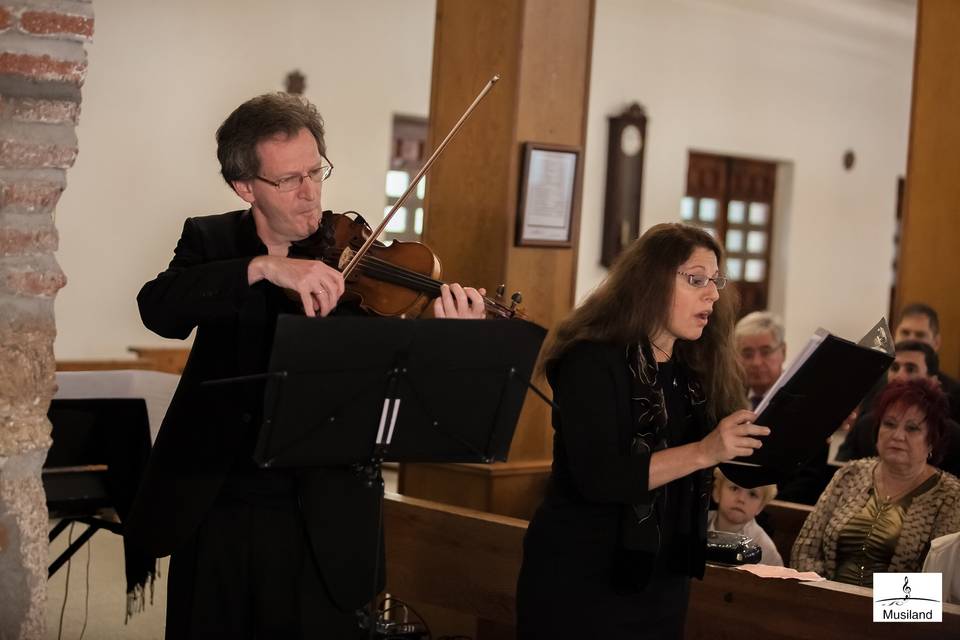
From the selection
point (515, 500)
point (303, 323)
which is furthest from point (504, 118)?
point (303, 323)

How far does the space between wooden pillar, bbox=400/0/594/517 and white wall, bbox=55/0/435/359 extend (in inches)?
117

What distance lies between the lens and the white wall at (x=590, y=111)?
23.3 feet

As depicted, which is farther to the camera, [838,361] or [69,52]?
[838,361]

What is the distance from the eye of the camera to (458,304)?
87.4 inches

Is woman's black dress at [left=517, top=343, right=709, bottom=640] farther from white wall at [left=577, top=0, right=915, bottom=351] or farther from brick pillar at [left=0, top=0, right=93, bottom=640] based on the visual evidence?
white wall at [left=577, top=0, right=915, bottom=351]

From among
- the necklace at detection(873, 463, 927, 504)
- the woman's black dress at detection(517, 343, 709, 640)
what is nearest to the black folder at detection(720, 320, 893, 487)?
the woman's black dress at detection(517, 343, 709, 640)

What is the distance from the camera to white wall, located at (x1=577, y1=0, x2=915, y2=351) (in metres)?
9.12

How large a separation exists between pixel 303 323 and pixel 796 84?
9.15 meters

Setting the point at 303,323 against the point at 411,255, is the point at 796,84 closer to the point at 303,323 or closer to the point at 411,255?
the point at 411,255

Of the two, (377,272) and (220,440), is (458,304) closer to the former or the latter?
(377,272)

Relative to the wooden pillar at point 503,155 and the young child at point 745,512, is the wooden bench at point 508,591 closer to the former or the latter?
the young child at point 745,512

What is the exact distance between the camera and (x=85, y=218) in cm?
702

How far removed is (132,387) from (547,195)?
1.60 metres

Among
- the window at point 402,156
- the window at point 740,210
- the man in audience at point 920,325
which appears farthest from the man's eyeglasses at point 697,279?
the window at point 740,210
